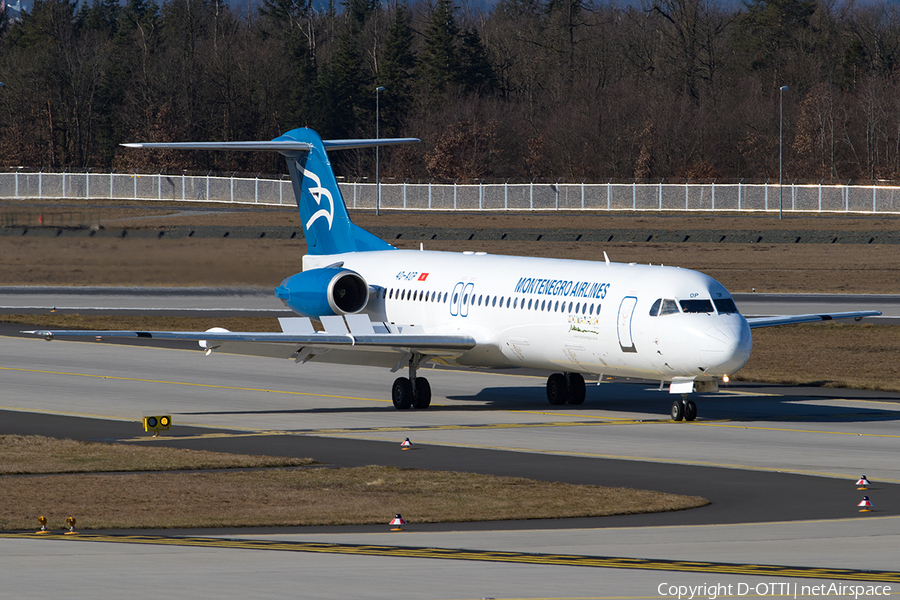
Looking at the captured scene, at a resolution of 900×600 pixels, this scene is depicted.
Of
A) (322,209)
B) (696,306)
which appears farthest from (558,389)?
(322,209)

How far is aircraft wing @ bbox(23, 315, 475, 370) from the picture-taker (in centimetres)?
3012

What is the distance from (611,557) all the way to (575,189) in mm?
103303

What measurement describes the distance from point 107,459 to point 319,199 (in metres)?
15.3

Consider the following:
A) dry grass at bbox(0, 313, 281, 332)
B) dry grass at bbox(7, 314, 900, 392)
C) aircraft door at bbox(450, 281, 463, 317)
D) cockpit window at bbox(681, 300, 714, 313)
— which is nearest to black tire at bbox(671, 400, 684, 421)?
cockpit window at bbox(681, 300, 714, 313)

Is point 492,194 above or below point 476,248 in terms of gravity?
above

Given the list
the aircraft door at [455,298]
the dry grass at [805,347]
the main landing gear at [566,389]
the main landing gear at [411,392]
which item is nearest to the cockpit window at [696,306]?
the main landing gear at [566,389]

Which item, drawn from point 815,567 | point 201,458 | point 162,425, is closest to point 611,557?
point 815,567

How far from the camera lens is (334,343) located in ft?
101

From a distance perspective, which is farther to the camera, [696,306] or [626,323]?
[626,323]

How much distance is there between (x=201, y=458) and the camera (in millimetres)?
25062

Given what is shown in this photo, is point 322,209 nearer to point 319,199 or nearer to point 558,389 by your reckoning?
point 319,199

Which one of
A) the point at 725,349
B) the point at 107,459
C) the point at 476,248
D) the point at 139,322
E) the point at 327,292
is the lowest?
the point at 107,459

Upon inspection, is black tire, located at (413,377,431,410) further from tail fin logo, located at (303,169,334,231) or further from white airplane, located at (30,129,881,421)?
tail fin logo, located at (303,169,334,231)

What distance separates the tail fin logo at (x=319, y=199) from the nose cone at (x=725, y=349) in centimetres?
1411
